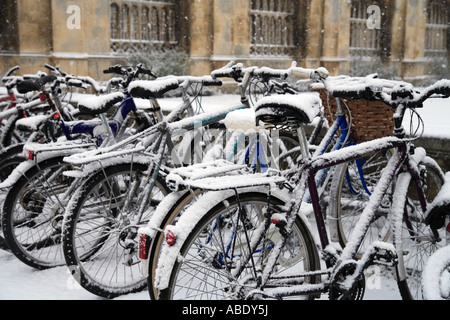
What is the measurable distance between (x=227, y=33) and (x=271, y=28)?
207 cm

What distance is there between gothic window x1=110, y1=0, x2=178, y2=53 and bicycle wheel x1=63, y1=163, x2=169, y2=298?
8377mm

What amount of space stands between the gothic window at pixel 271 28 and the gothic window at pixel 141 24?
7.74 feet

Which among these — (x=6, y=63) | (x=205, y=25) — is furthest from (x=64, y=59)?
(x=205, y=25)

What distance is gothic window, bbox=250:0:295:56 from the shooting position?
13.4 metres

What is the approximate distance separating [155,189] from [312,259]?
1179 millimetres

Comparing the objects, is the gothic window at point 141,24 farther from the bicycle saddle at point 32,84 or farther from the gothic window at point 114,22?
the bicycle saddle at point 32,84

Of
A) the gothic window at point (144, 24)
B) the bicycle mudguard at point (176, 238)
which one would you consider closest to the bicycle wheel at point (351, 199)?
the bicycle mudguard at point (176, 238)

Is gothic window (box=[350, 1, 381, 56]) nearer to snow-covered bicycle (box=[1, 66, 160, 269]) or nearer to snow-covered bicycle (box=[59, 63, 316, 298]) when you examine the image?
snow-covered bicycle (box=[1, 66, 160, 269])

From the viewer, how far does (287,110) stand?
2254mm

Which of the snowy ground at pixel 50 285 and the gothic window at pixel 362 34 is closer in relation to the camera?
the snowy ground at pixel 50 285

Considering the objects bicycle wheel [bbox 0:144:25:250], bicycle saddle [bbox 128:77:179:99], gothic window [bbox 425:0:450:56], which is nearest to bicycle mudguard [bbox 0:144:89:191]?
bicycle wheel [bbox 0:144:25:250]

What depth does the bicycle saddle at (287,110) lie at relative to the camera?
224 centimetres
